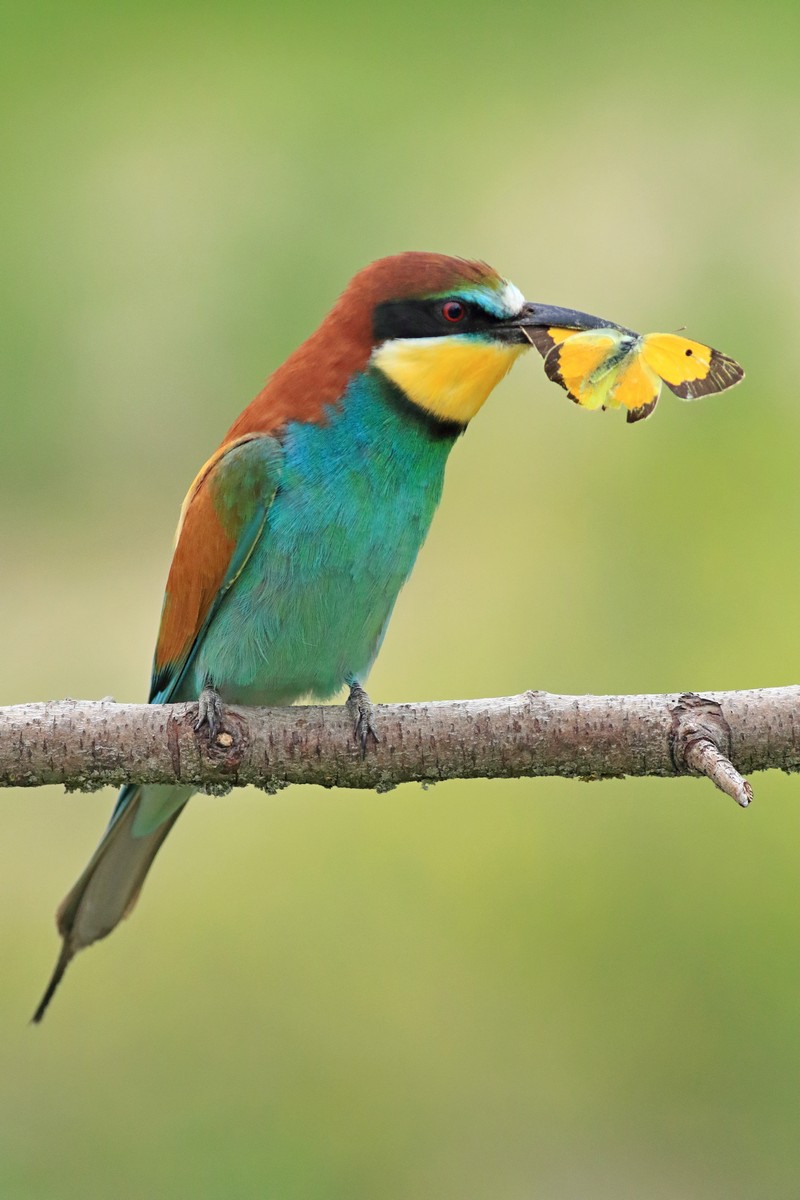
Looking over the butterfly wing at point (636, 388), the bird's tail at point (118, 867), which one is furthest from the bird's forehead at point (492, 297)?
the bird's tail at point (118, 867)

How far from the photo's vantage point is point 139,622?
9.67 feet

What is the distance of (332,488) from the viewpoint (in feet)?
6.43

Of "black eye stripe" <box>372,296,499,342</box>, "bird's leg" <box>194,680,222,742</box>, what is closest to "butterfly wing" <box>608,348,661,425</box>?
"black eye stripe" <box>372,296,499,342</box>

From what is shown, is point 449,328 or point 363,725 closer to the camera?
point 363,725

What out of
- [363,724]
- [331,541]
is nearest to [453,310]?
[331,541]

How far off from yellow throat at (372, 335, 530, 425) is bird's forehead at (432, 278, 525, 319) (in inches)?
1.7

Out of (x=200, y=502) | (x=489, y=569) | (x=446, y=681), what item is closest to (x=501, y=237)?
(x=489, y=569)

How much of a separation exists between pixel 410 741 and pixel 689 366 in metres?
0.55

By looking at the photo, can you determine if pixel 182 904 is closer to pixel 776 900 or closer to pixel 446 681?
pixel 446 681

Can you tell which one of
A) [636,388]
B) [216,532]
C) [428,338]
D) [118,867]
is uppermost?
[428,338]

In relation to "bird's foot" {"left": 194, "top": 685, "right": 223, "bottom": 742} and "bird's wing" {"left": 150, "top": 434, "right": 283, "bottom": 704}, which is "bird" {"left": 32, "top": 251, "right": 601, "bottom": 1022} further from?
"bird's foot" {"left": 194, "top": 685, "right": 223, "bottom": 742}

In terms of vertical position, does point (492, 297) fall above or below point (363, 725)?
above

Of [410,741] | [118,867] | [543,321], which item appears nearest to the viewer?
[410,741]

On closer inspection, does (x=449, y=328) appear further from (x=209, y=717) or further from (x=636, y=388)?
(x=209, y=717)
